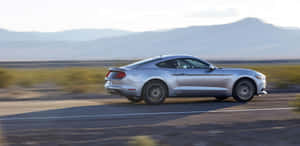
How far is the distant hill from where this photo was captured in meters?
150

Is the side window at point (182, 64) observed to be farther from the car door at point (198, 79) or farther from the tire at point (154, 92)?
the tire at point (154, 92)

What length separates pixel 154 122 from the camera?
10930 mm

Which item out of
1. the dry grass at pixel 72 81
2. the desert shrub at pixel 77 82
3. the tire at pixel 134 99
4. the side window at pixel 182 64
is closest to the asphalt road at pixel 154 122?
the tire at pixel 134 99

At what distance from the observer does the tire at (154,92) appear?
13.8 metres

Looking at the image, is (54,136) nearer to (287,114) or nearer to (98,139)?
(98,139)

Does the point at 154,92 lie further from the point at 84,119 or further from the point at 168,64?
the point at 84,119

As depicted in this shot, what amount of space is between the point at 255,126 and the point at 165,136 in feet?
7.76

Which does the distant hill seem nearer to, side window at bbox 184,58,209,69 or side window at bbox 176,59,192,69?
side window at bbox 184,58,209,69

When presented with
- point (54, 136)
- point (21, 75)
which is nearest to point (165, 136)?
point (54, 136)

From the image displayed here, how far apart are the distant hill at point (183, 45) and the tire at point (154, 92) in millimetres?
127896

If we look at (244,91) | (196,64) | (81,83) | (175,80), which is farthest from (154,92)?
(81,83)

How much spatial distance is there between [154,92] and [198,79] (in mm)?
1278

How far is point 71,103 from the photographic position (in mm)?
14812

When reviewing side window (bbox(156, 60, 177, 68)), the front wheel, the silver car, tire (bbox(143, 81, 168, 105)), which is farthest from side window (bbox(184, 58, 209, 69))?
the front wheel
